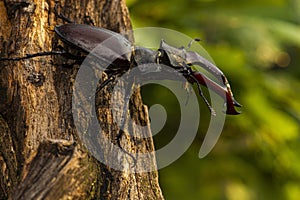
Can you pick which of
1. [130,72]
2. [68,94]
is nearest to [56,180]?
[68,94]

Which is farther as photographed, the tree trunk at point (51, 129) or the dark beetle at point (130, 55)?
the dark beetle at point (130, 55)

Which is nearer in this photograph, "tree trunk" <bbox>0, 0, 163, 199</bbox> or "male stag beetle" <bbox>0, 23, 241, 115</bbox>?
"tree trunk" <bbox>0, 0, 163, 199</bbox>

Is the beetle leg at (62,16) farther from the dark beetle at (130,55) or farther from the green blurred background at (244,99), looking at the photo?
the green blurred background at (244,99)

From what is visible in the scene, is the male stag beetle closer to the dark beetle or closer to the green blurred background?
the dark beetle

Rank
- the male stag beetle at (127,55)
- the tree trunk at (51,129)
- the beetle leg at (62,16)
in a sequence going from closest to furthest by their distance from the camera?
1. the tree trunk at (51,129)
2. the male stag beetle at (127,55)
3. the beetle leg at (62,16)

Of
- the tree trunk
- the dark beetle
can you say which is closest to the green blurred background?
the dark beetle

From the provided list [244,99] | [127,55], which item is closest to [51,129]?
[127,55]

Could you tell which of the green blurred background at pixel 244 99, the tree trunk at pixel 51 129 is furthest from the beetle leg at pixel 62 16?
the green blurred background at pixel 244 99
